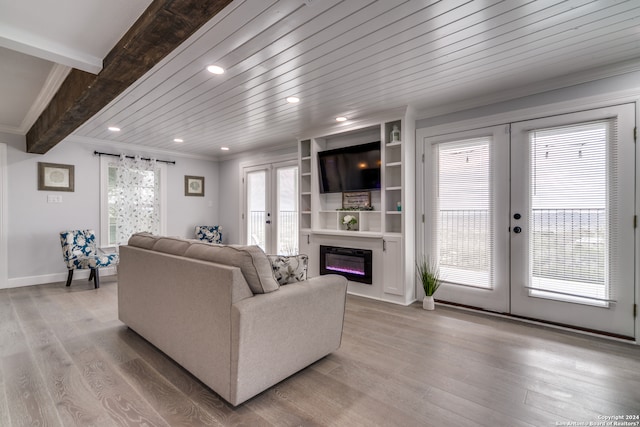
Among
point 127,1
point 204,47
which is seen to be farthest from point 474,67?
point 127,1

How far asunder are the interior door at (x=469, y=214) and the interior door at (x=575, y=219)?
0.13 meters

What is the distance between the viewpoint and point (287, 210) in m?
5.51

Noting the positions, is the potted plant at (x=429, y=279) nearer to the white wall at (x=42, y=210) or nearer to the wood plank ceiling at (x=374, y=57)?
the wood plank ceiling at (x=374, y=57)

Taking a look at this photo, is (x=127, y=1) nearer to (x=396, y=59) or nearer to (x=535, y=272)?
(x=396, y=59)

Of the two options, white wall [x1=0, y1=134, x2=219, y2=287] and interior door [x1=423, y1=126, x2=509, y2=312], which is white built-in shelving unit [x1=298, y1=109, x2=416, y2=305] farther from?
white wall [x1=0, y1=134, x2=219, y2=287]

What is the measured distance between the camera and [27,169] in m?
4.62

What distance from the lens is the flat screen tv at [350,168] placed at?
4039 mm

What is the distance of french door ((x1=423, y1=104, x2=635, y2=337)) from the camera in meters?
2.72

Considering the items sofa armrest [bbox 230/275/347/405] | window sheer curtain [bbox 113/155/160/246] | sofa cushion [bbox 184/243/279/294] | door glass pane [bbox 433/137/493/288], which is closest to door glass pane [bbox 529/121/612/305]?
door glass pane [bbox 433/137/493/288]

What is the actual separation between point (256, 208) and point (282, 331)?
14.4 ft

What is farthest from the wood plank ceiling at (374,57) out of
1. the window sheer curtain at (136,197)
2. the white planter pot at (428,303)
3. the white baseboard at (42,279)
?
the white baseboard at (42,279)

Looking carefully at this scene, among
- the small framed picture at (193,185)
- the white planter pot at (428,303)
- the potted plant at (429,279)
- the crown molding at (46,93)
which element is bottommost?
the white planter pot at (428,303)

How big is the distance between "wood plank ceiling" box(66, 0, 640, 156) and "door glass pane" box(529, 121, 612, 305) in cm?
58

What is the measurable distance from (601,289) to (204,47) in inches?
158
